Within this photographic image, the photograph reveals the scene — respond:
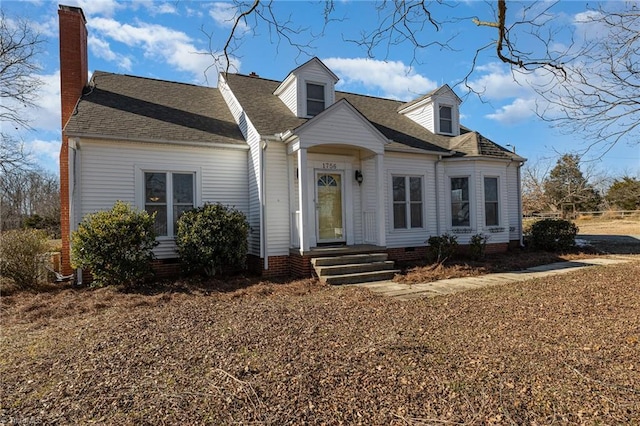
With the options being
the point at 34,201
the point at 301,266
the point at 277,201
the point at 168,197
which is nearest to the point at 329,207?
the point at 277,201

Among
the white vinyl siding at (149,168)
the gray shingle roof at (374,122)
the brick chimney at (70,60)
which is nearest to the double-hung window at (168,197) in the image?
the white vinyl siding at (149,168)

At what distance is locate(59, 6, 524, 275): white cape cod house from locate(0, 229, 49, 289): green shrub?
737 millimetres

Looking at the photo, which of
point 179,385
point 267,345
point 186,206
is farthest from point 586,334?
point 186,206

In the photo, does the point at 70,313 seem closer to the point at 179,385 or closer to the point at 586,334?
the point at 179,385

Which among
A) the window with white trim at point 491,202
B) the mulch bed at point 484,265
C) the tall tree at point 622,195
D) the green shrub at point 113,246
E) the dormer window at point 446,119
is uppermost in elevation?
the dormer window at point 446,119

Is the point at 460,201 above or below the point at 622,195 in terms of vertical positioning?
below

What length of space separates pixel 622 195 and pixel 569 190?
7483 millimetres

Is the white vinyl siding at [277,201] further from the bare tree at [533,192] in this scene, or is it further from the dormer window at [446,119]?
the bare tree at [533,192]

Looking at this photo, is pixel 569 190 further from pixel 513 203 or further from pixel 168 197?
pixel 168 197

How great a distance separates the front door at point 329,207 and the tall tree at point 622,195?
3981cm

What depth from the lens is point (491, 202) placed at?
40.1ft

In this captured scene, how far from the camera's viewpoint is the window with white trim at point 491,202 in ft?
39.8

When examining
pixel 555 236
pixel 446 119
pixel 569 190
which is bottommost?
pixel 555 236

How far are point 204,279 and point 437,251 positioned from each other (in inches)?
255
